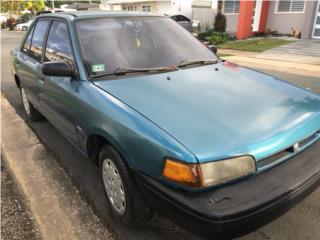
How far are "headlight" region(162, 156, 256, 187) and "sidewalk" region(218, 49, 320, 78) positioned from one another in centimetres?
815

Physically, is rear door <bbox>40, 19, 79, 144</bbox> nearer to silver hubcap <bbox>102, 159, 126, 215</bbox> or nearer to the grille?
silver hubcap <bbox>102, 159, 126, 215</bbox>

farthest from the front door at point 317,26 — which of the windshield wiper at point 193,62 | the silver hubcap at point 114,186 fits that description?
the silver hubcap at point 114,186

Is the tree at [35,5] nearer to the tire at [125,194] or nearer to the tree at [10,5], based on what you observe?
the tree at [10,5]

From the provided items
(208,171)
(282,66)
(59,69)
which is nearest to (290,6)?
(282,66)

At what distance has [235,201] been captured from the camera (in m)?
1.99

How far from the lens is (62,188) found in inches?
135

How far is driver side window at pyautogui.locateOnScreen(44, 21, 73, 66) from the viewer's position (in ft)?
11.0

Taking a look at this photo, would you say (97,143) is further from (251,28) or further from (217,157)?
(251,28)

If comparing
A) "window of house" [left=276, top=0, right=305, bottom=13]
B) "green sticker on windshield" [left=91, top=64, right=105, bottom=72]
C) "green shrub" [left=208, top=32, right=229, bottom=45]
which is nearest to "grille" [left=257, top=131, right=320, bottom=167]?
"green sticker on windshield" [left=91, top=64, right=105, bottom=72]

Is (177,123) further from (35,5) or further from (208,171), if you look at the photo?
(35,5)

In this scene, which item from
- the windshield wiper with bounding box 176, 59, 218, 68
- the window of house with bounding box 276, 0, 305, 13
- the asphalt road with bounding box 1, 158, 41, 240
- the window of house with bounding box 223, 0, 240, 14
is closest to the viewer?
the asphalt road with bounding box 1, 158, 41, 240

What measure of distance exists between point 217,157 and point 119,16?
2.16 m

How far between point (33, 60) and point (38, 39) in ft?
0.91

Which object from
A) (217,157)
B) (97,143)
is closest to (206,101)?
(217,157)
